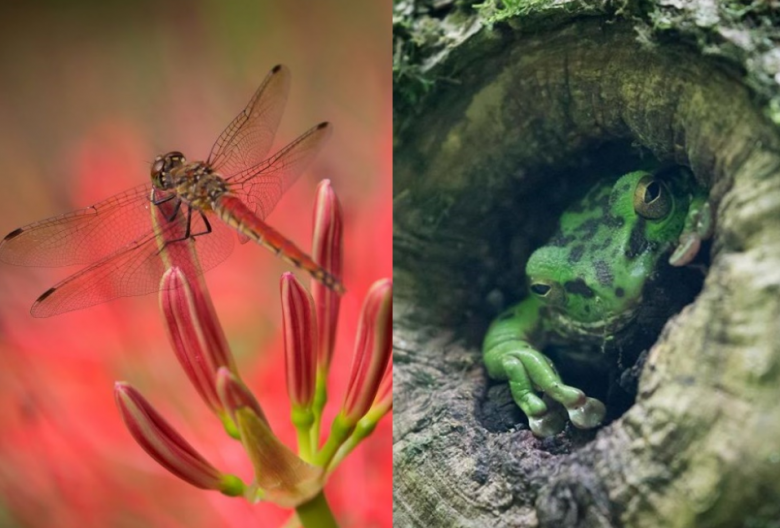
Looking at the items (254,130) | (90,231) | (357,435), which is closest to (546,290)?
(357,435)

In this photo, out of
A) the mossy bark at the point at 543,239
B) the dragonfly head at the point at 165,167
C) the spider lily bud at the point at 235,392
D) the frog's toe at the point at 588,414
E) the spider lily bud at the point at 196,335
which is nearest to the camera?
the mossy bark at the point at 543,239

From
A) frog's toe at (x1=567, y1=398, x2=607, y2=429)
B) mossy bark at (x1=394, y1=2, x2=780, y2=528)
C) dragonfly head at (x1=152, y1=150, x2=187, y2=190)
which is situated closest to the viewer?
mossy bark at (x1=394, y1=2, x2=780, y2=528)

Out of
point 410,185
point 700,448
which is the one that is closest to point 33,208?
point 410,185

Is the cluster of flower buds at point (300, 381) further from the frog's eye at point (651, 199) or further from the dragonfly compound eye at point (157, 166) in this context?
the frog's eye at point (651, 199)

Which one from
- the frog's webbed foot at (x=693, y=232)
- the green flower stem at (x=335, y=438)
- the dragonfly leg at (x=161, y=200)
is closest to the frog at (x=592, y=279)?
the frog's webbed foot at (x=693, y=232)

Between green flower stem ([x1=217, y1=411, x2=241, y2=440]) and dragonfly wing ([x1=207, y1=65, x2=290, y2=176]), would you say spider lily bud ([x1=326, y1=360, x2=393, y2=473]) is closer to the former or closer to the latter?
green flower stem ([x1=217, y1=411, x2=241, y2=440])

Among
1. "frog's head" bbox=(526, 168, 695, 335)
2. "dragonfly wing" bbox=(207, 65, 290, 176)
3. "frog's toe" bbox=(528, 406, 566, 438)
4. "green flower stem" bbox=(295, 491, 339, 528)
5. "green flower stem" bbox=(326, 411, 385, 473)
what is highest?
"dragonfly wing" bbox=(207, 65, 290, 176)

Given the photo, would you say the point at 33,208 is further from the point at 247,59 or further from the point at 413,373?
the point at 413,373

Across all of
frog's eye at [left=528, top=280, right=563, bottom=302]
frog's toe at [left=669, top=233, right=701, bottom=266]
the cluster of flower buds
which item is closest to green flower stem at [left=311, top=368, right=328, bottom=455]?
the cluster of flower buds
